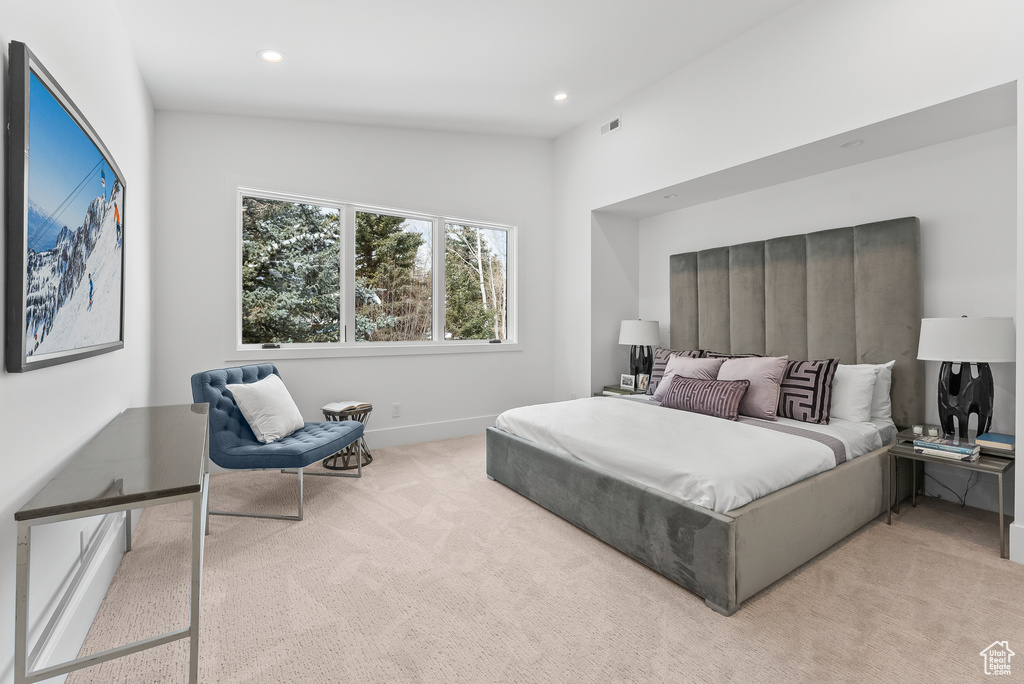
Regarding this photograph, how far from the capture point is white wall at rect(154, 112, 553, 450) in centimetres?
362

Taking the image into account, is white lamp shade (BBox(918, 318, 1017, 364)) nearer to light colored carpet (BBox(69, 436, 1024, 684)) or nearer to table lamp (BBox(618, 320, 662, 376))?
light colored carpet (BBox(69, 436, 1024, 684))

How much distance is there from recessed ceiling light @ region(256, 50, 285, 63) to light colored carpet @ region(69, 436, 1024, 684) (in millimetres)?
2822

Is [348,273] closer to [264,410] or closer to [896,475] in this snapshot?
[264,410]

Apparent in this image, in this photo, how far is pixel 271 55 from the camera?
3.06 metres

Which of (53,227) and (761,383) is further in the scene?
(761,383)

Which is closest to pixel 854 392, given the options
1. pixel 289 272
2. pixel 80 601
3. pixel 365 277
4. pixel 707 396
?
pixel 707 396

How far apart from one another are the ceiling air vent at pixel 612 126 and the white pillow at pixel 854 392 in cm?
267

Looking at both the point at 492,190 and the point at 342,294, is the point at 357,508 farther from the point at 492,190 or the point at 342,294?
the point at 492,190

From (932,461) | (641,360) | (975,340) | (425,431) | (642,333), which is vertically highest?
(642,333)

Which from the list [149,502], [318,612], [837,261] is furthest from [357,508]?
[837,261]

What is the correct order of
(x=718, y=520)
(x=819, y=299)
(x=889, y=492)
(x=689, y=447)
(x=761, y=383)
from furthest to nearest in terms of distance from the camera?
1. (x=819, y=299)
2. (x=761, y=383)
3. (x=889, y=492)
4. (x=689, y=447)
5. (x=718, y=520)

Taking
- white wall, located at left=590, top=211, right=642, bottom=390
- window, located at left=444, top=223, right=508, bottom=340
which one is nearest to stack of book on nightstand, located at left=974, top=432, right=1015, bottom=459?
white wall, located at left=590, top=211, right=642, bottom=390

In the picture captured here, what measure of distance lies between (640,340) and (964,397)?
2.24m

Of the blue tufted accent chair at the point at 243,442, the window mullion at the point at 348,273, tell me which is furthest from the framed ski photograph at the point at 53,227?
the window mullion at the point at 348,273
